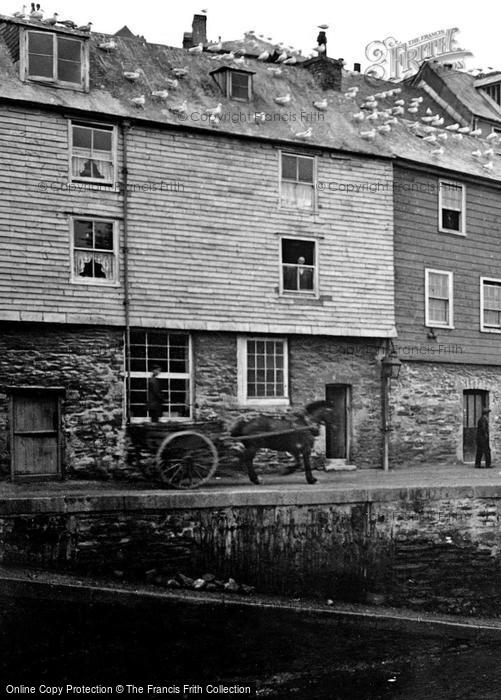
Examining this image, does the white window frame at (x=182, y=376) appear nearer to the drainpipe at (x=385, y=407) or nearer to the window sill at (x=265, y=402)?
the window sill at (x=265, y=402)

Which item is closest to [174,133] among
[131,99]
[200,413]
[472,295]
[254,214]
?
[131,99]

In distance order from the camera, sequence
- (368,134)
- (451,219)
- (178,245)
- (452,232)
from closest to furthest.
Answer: (178,245)
(368,134)
(452,232)
(451,219)

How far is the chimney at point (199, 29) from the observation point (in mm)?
34000

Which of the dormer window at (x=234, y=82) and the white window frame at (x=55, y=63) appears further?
the dormer window at (x=234, y=82)

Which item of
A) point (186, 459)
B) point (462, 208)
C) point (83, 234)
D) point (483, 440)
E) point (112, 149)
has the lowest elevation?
point (483, 440)

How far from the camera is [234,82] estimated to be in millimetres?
25172

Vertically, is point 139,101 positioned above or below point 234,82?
below

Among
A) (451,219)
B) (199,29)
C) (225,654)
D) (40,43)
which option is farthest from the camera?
(199,29)

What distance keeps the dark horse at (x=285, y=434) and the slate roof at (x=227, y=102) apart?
748 centimetres

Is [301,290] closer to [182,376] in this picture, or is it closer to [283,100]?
[182,376]

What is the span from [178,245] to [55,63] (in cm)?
481

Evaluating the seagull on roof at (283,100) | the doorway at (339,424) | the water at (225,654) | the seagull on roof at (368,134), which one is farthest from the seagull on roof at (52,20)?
the water at (225,654)

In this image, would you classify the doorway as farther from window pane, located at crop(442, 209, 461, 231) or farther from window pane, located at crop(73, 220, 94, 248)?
window pane, located at crop(73, 220, 94, 248)

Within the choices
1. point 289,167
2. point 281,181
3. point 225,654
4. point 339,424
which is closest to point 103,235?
point 281,181
